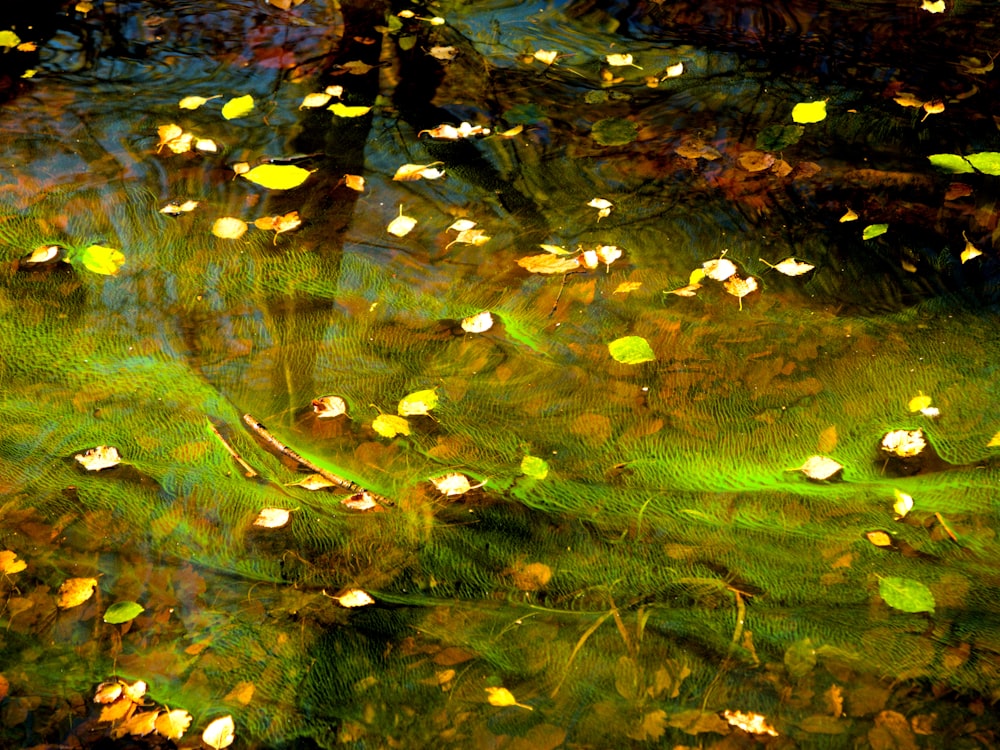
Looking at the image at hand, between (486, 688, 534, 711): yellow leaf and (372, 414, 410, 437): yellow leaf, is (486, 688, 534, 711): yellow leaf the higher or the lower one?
the lower one

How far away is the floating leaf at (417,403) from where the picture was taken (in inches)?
74.7

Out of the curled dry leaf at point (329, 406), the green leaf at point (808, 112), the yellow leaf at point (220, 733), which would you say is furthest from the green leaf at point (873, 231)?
the yellow leaf at point (220, 733)

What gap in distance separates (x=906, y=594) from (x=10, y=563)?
5.71 feet

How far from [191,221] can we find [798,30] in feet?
7.63

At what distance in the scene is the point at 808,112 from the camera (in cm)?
271

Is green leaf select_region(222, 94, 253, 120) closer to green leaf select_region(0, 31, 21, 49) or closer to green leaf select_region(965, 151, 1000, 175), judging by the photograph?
green leaf select_region(0, 31, 21, 49)

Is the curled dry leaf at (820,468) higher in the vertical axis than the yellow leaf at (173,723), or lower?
higher

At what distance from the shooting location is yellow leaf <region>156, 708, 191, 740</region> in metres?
1.41

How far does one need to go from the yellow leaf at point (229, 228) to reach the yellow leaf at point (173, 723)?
53.7 inches

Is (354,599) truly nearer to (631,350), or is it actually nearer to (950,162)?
(631,350)

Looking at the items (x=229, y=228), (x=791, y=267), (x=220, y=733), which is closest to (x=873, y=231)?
(x=791, y=267)

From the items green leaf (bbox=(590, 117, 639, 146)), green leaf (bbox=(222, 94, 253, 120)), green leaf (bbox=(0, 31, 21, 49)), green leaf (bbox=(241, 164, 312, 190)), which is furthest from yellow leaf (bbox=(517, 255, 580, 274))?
green leaf (bbox=(0, 31, 21, 49))

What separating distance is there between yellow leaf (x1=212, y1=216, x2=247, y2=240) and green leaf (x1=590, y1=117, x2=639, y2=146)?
3.77 ft

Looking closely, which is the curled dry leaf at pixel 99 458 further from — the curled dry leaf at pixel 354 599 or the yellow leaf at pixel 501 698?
the yellow leaf at pixel 501 698
